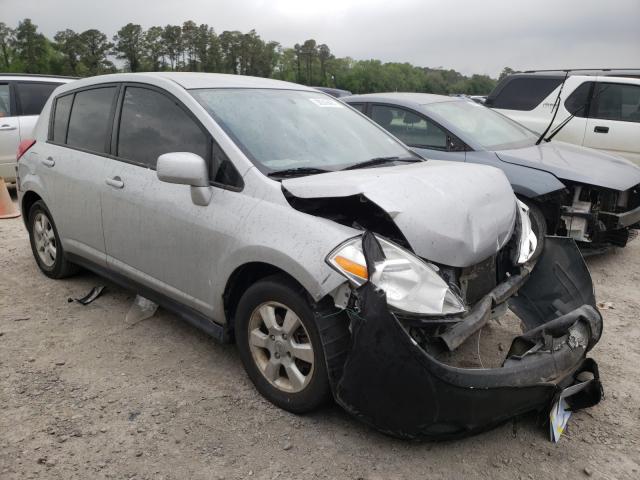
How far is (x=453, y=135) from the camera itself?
5.64m

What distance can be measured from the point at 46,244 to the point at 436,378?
3.78m

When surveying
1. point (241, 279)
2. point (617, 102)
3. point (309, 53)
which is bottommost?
point (241, 279)

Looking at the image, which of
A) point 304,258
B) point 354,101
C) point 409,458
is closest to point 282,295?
point 304,258

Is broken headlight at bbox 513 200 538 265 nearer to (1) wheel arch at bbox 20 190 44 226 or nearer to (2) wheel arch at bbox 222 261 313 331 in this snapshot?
(2) wheel arch at bbox 222 261 313 331

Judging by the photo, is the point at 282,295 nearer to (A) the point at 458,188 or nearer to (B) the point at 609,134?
(A) the point at 458,188

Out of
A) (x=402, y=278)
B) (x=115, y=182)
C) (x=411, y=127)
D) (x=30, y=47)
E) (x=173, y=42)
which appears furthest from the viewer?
(x=173, y=42)

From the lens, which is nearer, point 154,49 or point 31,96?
point 31,96

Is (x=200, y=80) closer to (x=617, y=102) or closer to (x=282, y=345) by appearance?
(x=282, y=345)

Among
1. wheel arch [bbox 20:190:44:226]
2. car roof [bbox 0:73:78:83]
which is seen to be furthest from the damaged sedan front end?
car roof [bbox 0:73:78:83]

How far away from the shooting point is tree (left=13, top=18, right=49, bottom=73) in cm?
3416

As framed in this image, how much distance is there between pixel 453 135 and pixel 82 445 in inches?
175

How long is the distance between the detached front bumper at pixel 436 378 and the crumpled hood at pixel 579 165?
9.25 feet

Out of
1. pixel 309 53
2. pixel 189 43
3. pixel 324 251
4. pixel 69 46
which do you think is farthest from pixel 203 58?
pixel 324 251

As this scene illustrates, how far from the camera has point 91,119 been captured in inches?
159
